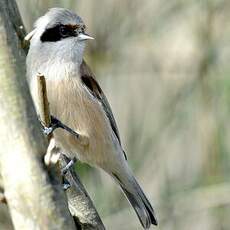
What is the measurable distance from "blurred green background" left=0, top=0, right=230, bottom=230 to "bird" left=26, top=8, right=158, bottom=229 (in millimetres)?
606

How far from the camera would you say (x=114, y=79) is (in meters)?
Answer: 4.79

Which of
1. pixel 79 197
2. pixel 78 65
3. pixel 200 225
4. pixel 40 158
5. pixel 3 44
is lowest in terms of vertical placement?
pixel 200 225

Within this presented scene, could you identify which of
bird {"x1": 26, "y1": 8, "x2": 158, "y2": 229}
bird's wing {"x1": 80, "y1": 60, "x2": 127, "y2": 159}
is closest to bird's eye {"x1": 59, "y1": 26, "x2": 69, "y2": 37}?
bird {"x1": 26, "y1": 8, "x2": 158, "y2": 229}

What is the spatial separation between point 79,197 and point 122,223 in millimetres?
1781

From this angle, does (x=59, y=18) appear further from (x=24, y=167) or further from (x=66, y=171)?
(x=24, y=167)

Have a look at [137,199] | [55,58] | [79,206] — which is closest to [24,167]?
[79,206]

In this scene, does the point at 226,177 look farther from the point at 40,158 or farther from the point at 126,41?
the point at 40,158

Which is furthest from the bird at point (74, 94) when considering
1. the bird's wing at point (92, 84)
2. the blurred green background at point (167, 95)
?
the blurred green background at point (167, 95)

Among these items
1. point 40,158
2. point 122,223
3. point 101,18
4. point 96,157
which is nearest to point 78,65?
point 96,157

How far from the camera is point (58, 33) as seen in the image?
3746 millimetres

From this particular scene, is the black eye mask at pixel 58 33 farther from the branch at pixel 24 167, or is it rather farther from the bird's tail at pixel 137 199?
the branch at pixel 24 167

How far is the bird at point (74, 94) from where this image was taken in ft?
11.9

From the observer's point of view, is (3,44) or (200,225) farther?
(200,225)

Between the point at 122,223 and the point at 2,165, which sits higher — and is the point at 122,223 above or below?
below
